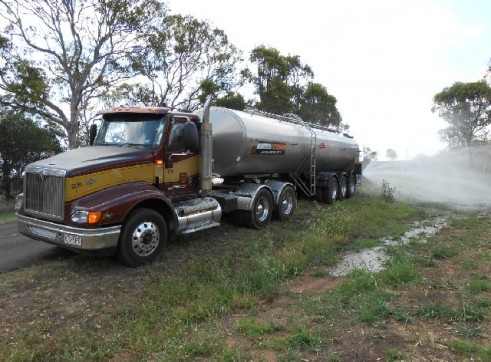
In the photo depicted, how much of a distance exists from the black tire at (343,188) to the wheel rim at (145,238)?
11670mm

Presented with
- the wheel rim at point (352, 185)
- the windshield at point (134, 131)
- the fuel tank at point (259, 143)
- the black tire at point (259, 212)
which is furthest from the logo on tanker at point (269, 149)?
the wheel rim at point (352, 185)

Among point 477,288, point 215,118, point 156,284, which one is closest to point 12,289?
point 156,284

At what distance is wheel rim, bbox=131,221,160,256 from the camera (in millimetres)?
6887

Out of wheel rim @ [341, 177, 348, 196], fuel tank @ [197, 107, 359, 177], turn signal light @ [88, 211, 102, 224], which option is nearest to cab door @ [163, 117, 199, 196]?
fuel tank @ [197, 107, 359, 177]

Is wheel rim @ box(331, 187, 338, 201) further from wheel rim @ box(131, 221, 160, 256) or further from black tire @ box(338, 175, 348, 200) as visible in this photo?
wheel rim @ box(131, 221, 160, 256)

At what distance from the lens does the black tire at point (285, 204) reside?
11538mm

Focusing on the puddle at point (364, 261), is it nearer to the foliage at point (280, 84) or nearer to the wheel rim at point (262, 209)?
the wheel rim at point (262, 209)

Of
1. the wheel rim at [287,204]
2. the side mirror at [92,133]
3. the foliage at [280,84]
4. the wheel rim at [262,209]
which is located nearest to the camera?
the side mirror at [92,133]

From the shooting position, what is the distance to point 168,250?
8000 millimetres

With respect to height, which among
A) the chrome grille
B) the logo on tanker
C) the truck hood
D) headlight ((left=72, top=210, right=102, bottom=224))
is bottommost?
headlight ((left=72, top=210, right=102, bottom=224))

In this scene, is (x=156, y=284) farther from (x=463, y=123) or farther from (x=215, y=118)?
(x=463, y=123)

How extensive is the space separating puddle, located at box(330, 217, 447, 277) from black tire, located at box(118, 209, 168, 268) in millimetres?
3110

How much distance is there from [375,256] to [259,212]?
12.4ft

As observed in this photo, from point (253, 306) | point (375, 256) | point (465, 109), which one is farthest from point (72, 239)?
point (465, 109)
